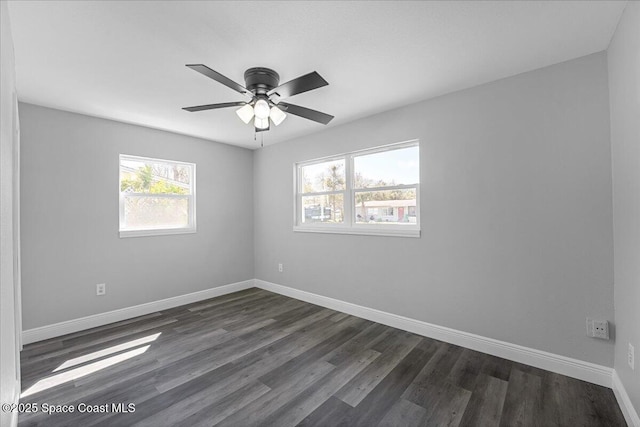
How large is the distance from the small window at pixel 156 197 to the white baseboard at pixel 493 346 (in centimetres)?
249

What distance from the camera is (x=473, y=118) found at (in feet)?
8.61

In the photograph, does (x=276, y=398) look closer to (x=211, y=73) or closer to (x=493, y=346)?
(x=493, y=346)

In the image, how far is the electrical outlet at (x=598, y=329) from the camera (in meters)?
2.03

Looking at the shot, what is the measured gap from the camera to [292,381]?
217cm

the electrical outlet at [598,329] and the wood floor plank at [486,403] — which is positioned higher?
the electrical outlet at [598,329]

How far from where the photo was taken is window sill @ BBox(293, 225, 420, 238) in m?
3.07

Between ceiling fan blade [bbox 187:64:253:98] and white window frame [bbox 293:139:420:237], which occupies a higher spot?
ceiling fan blade [bbox 187:64:253:98]

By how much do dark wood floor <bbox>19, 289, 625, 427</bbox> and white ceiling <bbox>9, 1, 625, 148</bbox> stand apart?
2470 mm

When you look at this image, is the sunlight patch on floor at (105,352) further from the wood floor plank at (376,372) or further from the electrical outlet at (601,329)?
the electrical outlet at (601,329)

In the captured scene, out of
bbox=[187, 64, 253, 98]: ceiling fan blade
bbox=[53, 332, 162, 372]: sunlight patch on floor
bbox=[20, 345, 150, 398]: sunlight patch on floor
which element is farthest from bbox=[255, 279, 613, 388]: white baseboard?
bbox=[187, 64, 253, 98]: ceiling fan blade

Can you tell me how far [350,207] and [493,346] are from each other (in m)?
2.09

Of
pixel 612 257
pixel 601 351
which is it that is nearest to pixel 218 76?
pixel 612 257

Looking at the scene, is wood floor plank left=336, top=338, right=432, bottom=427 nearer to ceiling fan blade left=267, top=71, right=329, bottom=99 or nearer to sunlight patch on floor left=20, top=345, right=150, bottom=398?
sunlight patch on floor left=20, top=345, right=150, bottom=398

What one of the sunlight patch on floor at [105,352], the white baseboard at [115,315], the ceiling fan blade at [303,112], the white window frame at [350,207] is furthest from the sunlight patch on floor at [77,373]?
the ceiling fan blade at [303,112]
